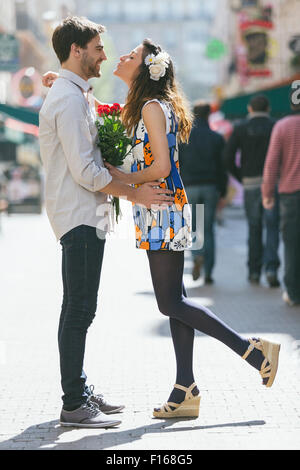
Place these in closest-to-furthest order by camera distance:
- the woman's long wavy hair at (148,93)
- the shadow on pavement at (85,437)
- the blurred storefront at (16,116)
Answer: the shadow on pavement at (85,437), the woman's long wavy hair at (148,93), the blurred storefront at (16,116)

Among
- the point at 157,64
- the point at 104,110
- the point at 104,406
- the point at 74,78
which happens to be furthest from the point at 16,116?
the point at 104,406

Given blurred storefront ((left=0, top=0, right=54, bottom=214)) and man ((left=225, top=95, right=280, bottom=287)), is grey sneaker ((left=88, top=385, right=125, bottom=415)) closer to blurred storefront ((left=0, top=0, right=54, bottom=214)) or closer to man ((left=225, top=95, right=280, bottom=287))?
blurred storefront ((left=0, top=0, right=54, bottom=214))

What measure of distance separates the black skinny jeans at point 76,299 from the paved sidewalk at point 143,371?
0.76 ft

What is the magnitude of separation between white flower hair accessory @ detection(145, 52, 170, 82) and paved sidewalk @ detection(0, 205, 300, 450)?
175cm

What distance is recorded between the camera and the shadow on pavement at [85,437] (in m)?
4.15

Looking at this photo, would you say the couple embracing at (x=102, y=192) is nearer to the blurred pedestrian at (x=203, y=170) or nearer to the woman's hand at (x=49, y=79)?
the woman's hand at (x=49, y=79)

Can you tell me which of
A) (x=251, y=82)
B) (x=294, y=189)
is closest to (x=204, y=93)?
(x=251, y=82)

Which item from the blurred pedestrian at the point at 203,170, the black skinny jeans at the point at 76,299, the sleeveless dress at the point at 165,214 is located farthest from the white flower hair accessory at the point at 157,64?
the blurred pedestrian at the point at 203,170

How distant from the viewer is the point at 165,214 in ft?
14.9

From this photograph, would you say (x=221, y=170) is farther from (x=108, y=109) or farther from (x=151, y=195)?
(x=151, y=195)

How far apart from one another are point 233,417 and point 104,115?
1672 millimetres

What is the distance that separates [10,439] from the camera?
14.0 feet

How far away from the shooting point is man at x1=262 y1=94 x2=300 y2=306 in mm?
8211

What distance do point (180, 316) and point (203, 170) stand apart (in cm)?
571
